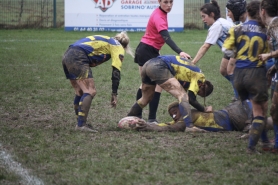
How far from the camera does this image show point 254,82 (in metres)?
6.04

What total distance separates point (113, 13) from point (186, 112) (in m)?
17.1

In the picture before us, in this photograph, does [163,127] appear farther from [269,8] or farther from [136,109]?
[269,8]

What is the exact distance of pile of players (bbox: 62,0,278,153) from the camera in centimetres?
610

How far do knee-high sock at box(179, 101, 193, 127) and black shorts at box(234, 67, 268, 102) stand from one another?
4.23 ft

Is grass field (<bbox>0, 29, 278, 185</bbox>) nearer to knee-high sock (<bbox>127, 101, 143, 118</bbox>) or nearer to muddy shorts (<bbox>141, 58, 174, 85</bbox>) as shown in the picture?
knee-high sock (<bbox>127, 101, 143, 118</bbox>)

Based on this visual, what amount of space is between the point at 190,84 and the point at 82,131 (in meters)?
1.56

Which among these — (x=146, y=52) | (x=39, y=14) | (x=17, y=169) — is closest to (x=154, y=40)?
(x=146, y=52)

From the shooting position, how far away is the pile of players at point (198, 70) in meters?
6.10

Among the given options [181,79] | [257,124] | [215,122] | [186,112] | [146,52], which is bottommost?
[215,122]

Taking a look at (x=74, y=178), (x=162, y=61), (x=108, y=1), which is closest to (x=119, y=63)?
(x=162, y=61)

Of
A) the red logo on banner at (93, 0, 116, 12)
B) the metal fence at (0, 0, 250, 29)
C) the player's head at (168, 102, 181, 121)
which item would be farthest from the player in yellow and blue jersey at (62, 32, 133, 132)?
the metal fence at (0, 0, 250, 29)

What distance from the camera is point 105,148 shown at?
6516 mm

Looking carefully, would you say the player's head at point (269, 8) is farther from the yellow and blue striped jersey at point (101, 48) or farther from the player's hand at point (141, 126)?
the player's hand at point (141, 126)

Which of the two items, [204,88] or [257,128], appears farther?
[204,88]
